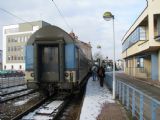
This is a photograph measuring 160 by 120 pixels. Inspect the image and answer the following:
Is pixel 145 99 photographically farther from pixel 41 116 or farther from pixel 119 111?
pixel 41 116

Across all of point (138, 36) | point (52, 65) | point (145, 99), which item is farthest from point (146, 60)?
point (145, 99)

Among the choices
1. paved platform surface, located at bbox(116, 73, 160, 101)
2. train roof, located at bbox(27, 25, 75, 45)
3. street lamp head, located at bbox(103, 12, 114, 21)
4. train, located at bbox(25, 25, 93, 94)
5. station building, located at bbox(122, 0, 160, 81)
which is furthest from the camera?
station building, located at bbox(122, 0, 160, 81)

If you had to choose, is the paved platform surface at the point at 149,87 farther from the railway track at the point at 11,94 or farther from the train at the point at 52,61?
the railway track at the point at 11,94

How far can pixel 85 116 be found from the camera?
34.6 ft

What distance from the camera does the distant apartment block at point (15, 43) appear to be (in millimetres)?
99762

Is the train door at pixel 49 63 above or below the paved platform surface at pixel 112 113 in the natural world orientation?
above

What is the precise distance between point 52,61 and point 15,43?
89.8 m

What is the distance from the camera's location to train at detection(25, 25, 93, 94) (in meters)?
15.6

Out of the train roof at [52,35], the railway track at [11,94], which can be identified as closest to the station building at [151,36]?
the railway track at [11,94]

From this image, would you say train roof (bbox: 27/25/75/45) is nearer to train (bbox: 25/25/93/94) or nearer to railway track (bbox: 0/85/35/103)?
train (bbox: 25/25/93/94)

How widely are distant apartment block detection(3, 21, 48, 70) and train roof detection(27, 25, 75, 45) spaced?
8269 cm

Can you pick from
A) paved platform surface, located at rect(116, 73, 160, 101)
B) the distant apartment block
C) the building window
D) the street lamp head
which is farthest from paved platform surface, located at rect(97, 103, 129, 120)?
the distant apartment block

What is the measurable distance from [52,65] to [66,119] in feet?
16.5

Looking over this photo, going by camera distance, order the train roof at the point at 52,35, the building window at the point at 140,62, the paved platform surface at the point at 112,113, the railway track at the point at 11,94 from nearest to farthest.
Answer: the paved platform surface at the point at 112,113, the train roof at the point at 52,35, the railway track at the point at 11,94, the building window at the point at 140,62
